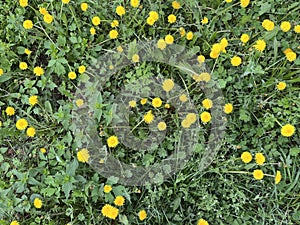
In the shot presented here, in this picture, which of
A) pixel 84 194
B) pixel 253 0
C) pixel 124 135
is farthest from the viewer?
pixel 253 0

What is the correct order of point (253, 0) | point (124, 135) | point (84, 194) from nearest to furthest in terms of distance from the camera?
point (84, 194) → point (124, 135) → point (253, 0)

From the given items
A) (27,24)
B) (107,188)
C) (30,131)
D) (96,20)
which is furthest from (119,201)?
(27,24)

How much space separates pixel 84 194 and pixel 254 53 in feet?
4.45

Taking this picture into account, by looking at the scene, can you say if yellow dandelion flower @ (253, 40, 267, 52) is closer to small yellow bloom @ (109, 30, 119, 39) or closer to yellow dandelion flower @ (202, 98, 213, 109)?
yellow dandelion flower @ (202, 98, 213, 109)

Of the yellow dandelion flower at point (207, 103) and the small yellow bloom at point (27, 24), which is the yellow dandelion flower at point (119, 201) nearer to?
the yellow dandelion flower at point (207, 103)

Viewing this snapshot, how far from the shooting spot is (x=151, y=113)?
222 cm

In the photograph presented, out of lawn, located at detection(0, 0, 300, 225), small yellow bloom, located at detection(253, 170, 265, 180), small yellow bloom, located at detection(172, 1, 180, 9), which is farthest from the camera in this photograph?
small yellow bloom, located at detection(172, 1, 180, 9)

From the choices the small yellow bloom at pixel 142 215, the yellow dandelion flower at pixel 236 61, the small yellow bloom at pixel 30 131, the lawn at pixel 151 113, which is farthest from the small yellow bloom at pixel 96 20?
the small yellow bloom at pixel 142 215

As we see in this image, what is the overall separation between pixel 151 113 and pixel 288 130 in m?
0.81

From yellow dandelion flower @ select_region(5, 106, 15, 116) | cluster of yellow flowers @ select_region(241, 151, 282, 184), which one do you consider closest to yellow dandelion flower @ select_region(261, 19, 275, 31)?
cluster of yellow flowers @ select_region(241, 151, 282, 184)

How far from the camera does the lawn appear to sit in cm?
207

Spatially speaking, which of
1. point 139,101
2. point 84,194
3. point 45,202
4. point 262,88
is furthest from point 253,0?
point 45,202

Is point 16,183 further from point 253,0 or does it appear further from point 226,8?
point 253,0

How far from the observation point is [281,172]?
2.10 m
